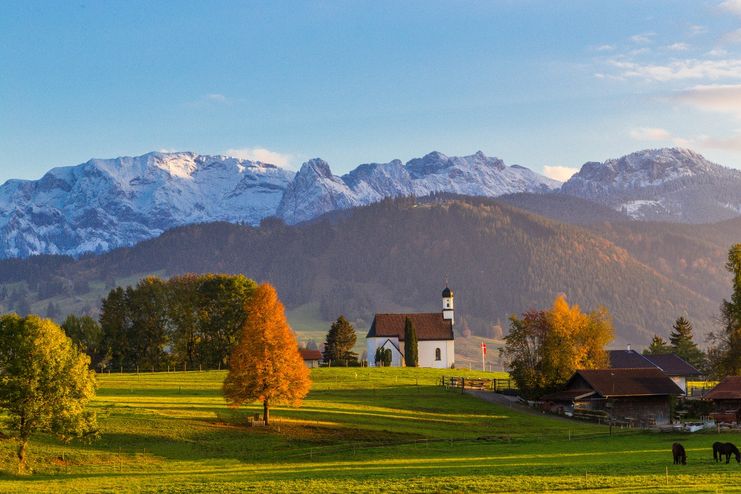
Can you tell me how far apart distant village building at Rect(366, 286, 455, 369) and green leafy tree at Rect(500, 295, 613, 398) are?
52.9m

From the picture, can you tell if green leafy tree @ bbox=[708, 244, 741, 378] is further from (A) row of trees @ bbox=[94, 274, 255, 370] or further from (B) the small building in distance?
(B) the small building in distance

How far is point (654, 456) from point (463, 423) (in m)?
26.9

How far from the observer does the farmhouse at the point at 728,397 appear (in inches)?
3676

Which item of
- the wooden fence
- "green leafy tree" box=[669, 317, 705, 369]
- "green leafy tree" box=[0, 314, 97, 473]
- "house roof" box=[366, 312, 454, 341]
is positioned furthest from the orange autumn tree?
"green leafy tree" box=[669, 317, 705, 369]

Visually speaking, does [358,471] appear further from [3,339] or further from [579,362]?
[579,362]

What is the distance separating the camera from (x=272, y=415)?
84250 millimetres

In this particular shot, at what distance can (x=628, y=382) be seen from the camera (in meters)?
102

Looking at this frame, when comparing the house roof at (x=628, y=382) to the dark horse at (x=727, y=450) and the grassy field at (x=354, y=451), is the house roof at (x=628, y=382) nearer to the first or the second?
the grassy field at (x=354, y=451)

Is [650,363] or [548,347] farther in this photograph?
[650,363]

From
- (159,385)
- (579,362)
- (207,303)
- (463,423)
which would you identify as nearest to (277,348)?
(463,423)

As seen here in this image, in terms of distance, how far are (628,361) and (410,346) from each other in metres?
37.5

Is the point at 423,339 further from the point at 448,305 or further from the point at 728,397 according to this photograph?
the point at 728,397

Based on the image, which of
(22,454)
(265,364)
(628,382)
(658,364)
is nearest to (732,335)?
(628,382)

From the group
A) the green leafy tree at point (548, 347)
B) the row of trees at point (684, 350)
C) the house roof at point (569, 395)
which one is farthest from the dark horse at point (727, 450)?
the row of trees at point (684, 350)
